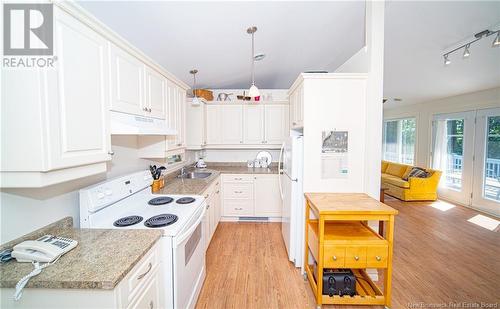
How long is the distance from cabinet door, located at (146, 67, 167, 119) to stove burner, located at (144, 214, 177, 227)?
2.99 feet

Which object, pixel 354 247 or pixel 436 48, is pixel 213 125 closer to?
pixel 354 247

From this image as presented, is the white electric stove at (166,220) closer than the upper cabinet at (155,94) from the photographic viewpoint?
Yes

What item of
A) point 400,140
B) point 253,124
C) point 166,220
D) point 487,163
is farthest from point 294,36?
point 400,140

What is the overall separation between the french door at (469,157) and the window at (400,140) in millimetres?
898

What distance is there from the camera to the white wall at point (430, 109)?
408 cm

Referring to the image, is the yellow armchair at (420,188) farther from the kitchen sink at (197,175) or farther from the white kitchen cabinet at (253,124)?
the kitchen sink at (197,175)

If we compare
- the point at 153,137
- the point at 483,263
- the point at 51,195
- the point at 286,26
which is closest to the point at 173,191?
the point at 153,137

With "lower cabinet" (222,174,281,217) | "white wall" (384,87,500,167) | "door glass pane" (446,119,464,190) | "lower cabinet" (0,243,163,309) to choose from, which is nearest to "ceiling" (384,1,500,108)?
"white wall" (384,87,500,167)

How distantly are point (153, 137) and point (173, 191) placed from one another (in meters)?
0.64

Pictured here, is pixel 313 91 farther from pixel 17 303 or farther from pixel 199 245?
pixel 17 303

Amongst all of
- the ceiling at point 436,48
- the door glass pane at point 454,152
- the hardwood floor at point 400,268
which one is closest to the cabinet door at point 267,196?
the hardwood floor at point 400,268

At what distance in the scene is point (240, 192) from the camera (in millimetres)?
3664

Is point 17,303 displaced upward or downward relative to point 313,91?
downward

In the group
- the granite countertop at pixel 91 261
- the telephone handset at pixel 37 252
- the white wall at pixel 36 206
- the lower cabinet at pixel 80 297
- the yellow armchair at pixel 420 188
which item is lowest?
the yellow armchair at pixel 420 188
